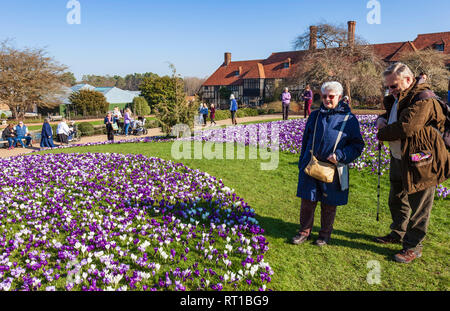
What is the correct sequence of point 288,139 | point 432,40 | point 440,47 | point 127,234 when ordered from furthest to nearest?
1. point 432,40
2. point 440,47
3. point 288,139
4. point 127,234

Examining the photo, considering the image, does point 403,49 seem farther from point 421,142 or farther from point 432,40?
point 421,142

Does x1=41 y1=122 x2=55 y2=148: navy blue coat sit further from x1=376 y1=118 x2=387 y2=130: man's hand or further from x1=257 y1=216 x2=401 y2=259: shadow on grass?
x1=376 y1=118 x2=387 y2=130: man's hand

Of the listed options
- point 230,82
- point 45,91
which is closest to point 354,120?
point 45,91

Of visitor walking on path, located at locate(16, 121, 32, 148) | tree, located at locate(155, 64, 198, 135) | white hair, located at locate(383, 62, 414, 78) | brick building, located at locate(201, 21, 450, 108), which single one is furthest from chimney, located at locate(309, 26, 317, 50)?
white hair, located at locate(383, 62, 414, 78)

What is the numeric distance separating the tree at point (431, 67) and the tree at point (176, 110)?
31.6 metres

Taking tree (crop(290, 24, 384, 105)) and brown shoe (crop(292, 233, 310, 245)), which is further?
tree (crop(290, 24, 384, 105))

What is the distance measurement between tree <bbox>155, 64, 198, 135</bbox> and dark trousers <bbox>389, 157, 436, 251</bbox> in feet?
47.1

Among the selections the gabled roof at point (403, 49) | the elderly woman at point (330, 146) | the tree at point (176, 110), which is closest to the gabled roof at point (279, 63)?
the gabled roof at point (403, 49)

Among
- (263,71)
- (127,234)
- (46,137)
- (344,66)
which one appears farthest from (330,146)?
(263,71)

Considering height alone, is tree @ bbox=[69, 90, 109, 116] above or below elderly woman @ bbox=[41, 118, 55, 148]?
above

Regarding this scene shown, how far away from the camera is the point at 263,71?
6369 cm

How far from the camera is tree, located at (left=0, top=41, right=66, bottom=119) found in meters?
37.8

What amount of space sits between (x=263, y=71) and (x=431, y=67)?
107ft
